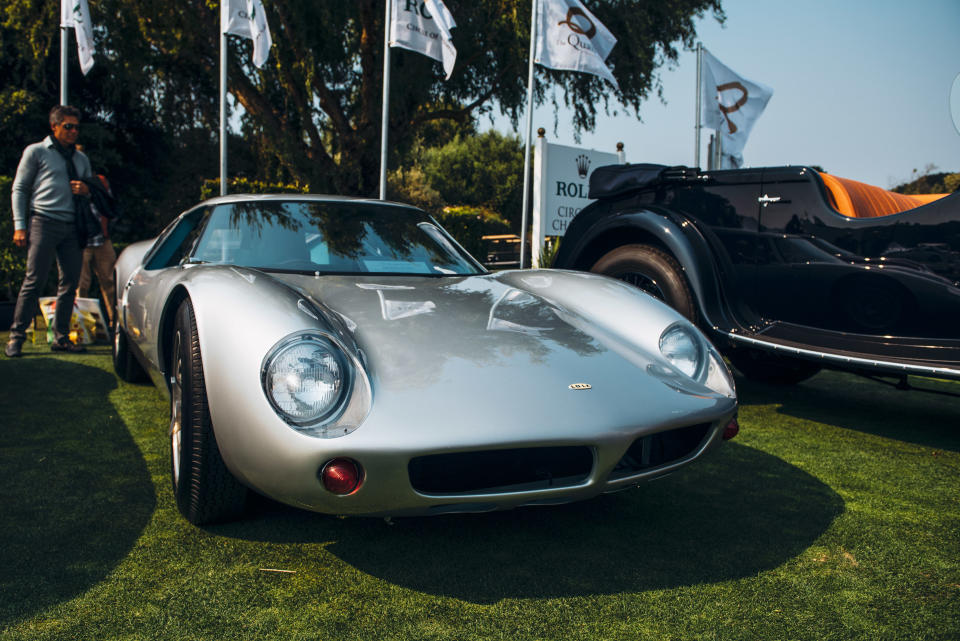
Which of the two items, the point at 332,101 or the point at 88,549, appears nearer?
the point at 88,549

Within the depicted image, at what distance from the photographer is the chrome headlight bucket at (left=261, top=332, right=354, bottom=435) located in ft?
6.26

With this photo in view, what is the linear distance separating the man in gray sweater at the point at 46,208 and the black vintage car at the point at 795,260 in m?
3.70

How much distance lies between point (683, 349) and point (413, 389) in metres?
1.06

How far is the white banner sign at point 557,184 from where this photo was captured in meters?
9.48

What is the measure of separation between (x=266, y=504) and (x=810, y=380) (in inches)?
167

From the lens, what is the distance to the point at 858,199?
3.78 m

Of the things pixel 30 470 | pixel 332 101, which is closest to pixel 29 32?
pixel 332 101

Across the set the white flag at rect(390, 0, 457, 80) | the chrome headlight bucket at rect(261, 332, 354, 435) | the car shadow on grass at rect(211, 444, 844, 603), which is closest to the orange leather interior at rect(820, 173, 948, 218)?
the car shadow on grass at rect(211, 444, 844, 603)

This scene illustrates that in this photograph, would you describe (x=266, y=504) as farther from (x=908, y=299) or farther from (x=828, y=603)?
(x=908, y=299)

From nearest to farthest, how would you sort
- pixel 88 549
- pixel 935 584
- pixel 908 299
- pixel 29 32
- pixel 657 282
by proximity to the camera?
1. pixel 935 584
2. pixel 88 549
3. pixel 908 299
4. pixel 657 282
5. pixel 29 32

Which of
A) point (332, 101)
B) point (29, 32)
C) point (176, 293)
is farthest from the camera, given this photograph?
point (332, 101)

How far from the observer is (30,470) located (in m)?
2.79

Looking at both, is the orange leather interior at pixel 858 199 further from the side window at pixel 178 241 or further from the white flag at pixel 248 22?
the white flag at pixel 248 22

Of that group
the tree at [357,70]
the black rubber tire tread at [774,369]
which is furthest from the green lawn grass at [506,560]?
the tree at [357,70]
